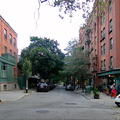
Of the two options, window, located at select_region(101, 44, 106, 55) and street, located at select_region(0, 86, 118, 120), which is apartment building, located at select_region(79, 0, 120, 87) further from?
street, located at select_region(0, 86, 118, 120)

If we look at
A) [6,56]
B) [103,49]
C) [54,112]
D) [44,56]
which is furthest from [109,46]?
[54,112]

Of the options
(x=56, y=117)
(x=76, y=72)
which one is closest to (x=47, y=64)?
(x=76, y=72)

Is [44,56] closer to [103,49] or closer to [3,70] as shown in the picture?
[3,70]

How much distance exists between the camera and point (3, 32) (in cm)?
3089

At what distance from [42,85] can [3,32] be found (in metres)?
10.5

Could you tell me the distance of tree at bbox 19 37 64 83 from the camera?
39562 mm

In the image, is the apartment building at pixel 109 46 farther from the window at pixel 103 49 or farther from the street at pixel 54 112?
the street at pixel 54 112

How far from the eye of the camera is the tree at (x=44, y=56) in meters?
39.6

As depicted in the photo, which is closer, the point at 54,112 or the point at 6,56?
the point at 54,112

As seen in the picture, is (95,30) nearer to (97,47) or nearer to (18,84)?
(97,47)

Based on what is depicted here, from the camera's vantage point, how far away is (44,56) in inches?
1569

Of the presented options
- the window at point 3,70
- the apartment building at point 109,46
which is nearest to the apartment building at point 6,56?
the window at point 3,70

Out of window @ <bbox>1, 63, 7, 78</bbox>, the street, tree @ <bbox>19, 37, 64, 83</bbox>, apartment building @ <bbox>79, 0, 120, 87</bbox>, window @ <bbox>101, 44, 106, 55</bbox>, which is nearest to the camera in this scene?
the street

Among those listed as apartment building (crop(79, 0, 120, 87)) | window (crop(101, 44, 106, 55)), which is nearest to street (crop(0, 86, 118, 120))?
apartment building (crop(79, 0, 120, 87))
